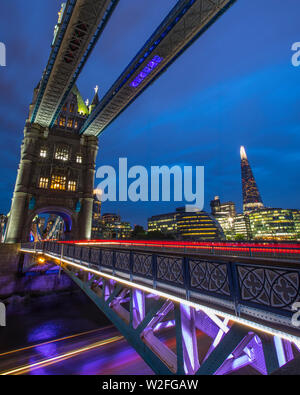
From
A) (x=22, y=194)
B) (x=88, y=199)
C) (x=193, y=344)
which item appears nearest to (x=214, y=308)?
(x=193, y=344)

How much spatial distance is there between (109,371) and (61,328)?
8.47 metres

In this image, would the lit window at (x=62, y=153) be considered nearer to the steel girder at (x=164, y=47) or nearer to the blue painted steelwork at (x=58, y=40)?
the blue painted steelwork at (x=58, y=40)

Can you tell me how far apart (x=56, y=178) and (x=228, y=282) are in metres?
37.0

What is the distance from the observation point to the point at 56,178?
115 ft

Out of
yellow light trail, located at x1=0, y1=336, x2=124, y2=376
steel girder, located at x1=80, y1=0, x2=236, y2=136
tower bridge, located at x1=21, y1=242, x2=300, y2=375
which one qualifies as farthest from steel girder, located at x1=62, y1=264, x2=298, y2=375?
steel girder, located at x1=80, y1=0, x2=236, y2=136

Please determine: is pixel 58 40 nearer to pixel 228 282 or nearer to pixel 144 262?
pixel 144 262

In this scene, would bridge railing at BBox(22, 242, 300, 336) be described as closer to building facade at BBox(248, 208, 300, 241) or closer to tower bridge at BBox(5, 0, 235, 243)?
tower bridge at BBox(5, 0, 235, 243)

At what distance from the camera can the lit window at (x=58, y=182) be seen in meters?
34.6

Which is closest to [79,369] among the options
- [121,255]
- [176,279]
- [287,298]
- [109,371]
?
[109,371]

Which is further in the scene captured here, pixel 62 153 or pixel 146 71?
pixel 62 153

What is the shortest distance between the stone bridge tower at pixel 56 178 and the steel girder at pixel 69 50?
4.32m

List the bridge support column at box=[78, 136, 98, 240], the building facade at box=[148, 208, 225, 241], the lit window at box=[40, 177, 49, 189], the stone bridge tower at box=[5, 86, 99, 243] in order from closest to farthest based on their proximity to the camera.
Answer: the stone bridge tower at box=[5, 86, 99, 243] < the lit window at box=[40, 177, 49, 189] < the bridge support column at box=[78, 136, 98, 240] < the building facade at box=[148, 208, 225, 241]

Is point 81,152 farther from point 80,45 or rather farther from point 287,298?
point 287,298

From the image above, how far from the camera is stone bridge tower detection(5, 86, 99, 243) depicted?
3136cm
